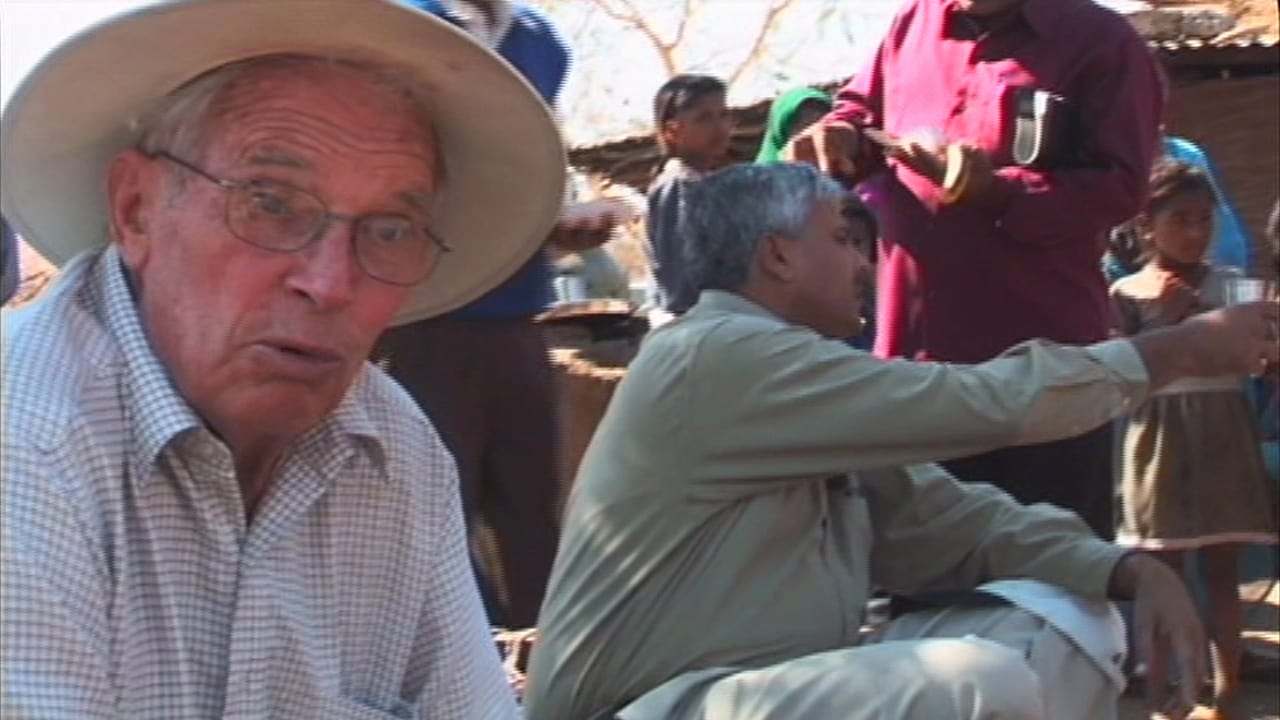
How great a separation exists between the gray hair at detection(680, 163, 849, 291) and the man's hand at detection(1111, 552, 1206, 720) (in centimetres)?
81

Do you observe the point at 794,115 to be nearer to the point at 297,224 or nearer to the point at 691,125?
the point at 691,125

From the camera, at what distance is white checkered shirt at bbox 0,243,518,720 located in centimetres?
166

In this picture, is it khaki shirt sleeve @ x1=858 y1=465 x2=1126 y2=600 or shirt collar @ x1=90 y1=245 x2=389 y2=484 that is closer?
shirt collar @ x1=90 y1=245 x2=389 y2=484

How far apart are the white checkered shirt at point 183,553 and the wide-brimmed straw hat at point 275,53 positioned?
147 millimetres

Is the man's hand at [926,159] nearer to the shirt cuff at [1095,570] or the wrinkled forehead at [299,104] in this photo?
the shirt cuff at [1095,570]

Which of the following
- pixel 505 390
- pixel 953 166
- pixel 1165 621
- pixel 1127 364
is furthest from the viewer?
pixel 505 390

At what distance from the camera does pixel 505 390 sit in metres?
4.45

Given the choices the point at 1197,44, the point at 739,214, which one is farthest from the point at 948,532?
the point at 1197,44

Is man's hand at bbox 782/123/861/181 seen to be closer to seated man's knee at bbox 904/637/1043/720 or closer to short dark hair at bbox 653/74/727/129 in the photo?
seated man's knee at bbox 904/637/1043/720

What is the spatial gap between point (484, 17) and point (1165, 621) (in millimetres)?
1927

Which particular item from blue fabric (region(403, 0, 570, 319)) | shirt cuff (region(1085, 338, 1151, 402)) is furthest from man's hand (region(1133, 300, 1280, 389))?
blue fabric (region(403, 0, 570, 319))

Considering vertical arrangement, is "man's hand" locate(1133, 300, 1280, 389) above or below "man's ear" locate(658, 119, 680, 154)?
above

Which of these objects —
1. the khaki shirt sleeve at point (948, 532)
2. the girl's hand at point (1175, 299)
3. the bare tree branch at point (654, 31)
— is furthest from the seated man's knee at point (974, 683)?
the bare tree branch at point (654, 31)

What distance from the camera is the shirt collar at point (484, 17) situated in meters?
4.29
